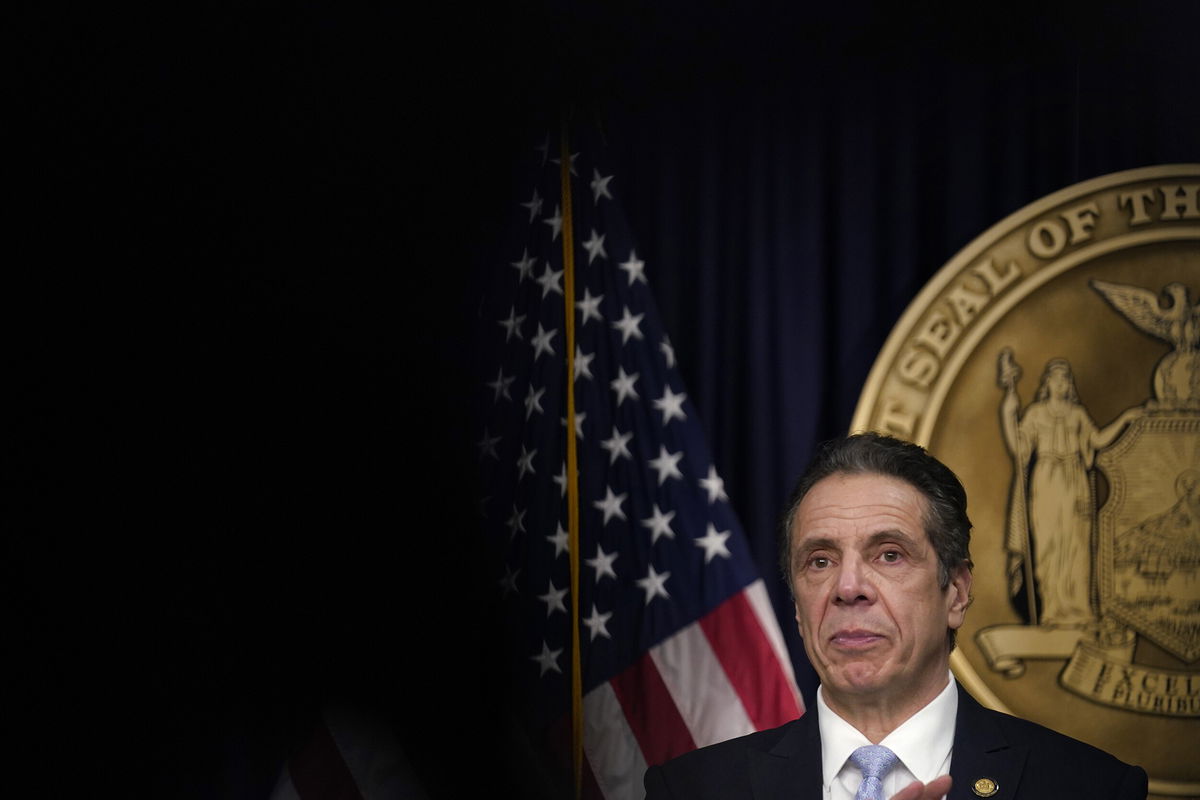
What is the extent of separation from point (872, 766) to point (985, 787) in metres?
0.16

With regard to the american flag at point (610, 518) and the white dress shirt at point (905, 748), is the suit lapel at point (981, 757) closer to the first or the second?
the white dress shirt at point (905, 748)

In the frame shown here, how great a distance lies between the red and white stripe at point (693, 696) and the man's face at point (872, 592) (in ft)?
3.15

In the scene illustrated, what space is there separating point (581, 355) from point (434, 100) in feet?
2.64

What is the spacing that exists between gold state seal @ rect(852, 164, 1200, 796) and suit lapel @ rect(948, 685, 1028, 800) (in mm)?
977

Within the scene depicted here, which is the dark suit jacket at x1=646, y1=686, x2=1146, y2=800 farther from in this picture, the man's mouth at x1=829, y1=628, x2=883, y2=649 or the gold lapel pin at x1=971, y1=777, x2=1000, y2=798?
the man's mouth at x1=829, y1=628, x2=883, y2=649

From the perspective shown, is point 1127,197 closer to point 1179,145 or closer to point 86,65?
point 1179,145

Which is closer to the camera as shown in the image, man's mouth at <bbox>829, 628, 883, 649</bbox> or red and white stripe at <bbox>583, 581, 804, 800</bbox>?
man's mouth at <bbox>829, 628, 883, 649</bbox>

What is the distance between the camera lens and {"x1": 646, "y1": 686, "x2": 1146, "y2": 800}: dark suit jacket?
167cm

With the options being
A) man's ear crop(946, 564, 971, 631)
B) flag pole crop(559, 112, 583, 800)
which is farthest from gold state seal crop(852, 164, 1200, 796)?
man's ear crop(946, 564, 971, 631)

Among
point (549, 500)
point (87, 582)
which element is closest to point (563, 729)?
point (549, 500)

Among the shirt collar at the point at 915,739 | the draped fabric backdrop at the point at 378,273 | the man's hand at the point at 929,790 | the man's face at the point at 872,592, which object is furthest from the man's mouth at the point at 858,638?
the draped fabric backdrop at the point at 378,273

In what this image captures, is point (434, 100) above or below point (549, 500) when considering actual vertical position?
above

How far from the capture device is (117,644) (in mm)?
2678

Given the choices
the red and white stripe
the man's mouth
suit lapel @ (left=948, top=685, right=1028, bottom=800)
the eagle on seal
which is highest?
the eagle on seal
